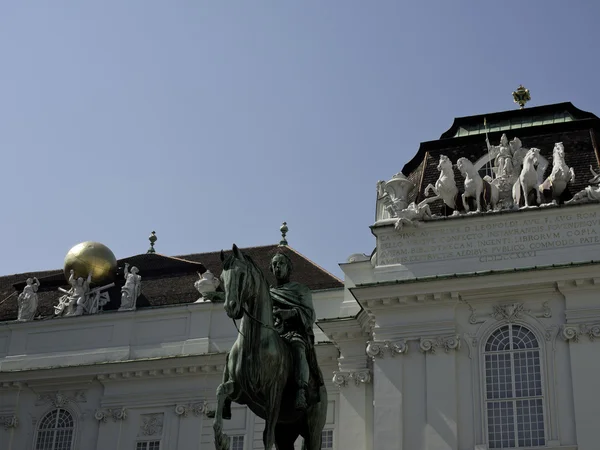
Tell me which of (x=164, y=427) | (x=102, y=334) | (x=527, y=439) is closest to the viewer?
(x=527, y=439)

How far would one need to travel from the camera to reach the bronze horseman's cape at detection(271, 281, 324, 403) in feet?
39.2

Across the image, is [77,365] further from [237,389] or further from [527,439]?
[237,389]

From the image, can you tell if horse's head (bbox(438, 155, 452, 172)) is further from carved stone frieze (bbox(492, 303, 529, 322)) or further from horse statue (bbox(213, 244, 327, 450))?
horse statue (bbox(213, 244, 327, 450))

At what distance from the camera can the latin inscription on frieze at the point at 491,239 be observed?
2483 centimetres

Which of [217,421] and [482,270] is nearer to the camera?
[217,421]

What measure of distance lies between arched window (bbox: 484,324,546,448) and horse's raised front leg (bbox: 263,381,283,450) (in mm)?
13142

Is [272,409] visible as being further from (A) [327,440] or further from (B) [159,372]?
(B) [159,372]

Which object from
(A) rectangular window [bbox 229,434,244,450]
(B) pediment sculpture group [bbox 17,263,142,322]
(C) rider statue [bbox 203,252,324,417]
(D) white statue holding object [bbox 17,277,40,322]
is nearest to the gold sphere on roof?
(B) pediment sculpture group [bbox 17,263,142,322]

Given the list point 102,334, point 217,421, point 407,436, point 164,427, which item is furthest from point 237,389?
point 102,334

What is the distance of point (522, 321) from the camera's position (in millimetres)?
24406

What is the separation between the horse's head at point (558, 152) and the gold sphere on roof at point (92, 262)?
14520 mm

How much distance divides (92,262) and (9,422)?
556 centimetres

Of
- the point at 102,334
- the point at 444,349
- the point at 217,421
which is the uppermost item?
the point at 102,334

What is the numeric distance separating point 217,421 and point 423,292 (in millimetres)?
14257
